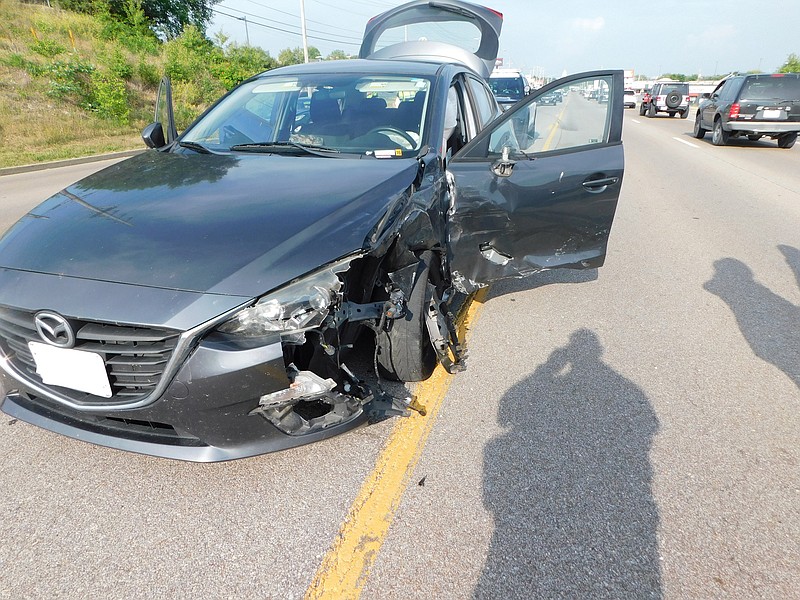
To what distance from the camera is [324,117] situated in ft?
11.5

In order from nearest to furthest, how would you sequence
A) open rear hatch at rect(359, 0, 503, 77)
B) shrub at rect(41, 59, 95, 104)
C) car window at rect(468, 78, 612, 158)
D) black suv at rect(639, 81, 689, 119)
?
1. car window at rect(468, 78, 612, 158)
2. open rear hatch at rect(359, 0, 503, 77)
3. shrub at rect(41, 59, 95, 104)
4. black suv at rect(639, 81, 689, 119)

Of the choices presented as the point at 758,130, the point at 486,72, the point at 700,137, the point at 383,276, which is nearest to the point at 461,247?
the point at 383,276

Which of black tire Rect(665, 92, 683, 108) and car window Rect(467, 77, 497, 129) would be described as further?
black tire Rect(665, 92, 683, 108)

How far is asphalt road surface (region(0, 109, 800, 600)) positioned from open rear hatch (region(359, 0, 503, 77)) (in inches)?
236

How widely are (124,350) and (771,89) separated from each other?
1680 centimetres

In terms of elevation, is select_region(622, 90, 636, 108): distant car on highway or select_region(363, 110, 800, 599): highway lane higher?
select_region(363, 110, 800, 599): highway lane

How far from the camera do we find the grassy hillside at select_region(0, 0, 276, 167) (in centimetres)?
1513

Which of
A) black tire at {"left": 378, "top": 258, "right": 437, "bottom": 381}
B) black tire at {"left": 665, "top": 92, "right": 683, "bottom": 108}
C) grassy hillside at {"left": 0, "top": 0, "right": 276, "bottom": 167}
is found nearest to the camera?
black tire at {"left": 378, "top": 258, "right": 437, "bottom": 381}

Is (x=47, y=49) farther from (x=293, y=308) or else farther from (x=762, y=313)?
(x=762, y=313)

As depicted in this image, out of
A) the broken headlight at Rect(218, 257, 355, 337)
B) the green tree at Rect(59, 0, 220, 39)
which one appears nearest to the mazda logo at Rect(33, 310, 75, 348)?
the broken headlight at Rect(218, 257, 355, 337)

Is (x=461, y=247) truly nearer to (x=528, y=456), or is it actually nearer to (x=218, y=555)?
(x=528, y=456)

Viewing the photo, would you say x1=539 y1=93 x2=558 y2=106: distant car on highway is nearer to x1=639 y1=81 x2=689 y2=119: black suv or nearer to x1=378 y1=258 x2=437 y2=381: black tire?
x1=378 y1=258 x2=437 y2=381: black tire

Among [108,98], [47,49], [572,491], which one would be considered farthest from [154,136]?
[47,49]

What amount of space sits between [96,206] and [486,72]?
297 inches
